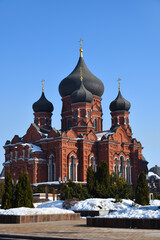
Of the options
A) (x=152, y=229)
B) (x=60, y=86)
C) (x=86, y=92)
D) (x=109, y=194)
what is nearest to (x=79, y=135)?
(x=86, y=92)

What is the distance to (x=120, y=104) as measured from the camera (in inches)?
1863

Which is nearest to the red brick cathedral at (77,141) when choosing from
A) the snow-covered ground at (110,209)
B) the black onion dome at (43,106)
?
the black onion dome at (43,106)

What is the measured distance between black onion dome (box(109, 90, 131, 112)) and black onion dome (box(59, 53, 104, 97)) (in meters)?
2.29

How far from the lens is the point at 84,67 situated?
48281 mm

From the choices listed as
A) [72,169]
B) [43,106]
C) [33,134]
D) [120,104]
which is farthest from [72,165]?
[120,104]

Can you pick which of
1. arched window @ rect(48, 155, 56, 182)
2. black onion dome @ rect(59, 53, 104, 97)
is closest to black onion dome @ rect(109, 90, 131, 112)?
black onion dome @ rect(59, 53, 104, 97)

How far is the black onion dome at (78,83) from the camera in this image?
46.5m

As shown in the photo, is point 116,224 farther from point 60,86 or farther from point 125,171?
point 60,86

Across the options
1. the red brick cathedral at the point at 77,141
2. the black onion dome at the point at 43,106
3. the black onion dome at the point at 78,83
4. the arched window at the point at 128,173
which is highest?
the black onion dome at the point at 78,83

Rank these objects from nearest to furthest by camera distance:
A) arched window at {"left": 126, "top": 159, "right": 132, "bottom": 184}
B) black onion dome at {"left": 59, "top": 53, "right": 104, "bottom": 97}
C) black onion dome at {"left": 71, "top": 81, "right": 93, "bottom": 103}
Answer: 1. black onion dome at {"left": 71, "top": 81, "right": 93, "bottom": 103}
2. arched window at {"left": 126, "top": 159, "right": 132, "bottom": 184}
3. black onion dome at {"left": 59, "top": 53, "right": 104, "bottom": 97}

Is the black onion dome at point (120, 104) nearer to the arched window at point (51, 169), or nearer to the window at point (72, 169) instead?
the window at point (72, 169)

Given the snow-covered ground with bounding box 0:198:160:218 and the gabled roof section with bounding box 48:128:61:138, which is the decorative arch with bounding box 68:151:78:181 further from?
the snow-covered ground with bounding box 0:198:160:218

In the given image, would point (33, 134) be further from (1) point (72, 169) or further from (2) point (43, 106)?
(1) point (72, 169)

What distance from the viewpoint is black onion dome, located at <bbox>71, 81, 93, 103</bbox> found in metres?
43.1
